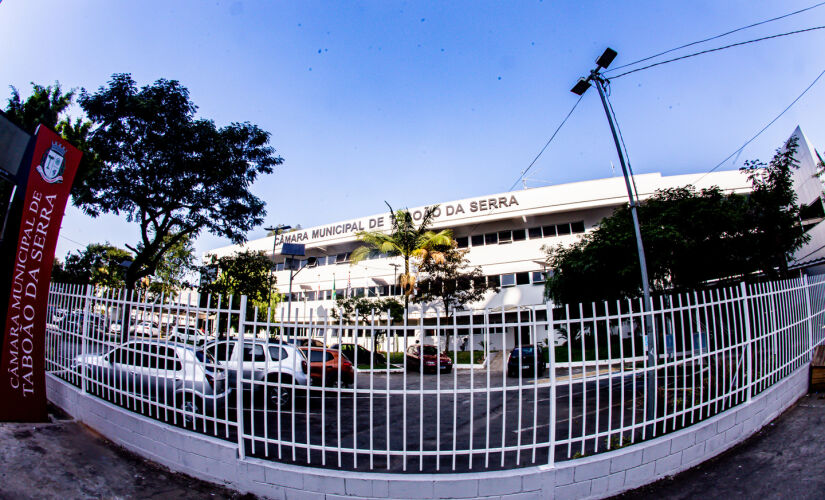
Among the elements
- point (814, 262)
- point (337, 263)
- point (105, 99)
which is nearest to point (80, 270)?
point (337, 263)

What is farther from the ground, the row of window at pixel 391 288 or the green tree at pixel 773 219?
the green tree at pixel 773 219

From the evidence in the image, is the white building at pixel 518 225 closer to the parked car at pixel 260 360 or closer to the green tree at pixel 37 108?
the green tree at pixel 37 108

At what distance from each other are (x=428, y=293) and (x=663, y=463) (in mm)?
18322

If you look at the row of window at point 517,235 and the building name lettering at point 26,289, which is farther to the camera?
the row of window at point 517,235

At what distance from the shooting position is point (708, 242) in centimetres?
1164

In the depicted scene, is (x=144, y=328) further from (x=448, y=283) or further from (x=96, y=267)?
(x=96, y=267)

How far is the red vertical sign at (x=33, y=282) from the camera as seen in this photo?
4.84 meters

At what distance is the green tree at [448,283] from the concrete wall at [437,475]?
17392mm

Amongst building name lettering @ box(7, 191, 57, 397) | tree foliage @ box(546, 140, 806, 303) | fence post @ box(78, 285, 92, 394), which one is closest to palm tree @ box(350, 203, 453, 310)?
tree foliage @ box(546, 140, 806, 303)

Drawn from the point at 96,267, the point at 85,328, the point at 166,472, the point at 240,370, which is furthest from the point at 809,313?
the point at 96,267

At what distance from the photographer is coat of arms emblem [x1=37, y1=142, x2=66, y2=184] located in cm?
499

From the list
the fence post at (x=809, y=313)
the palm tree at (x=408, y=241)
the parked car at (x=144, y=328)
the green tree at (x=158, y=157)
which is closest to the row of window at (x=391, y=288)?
the palm tree at (x=408, y=241)

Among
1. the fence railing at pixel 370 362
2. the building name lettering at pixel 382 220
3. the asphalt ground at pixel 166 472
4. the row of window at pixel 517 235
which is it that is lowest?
the asphalt ground at pixel 166 472

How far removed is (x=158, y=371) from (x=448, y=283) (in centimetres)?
1840
